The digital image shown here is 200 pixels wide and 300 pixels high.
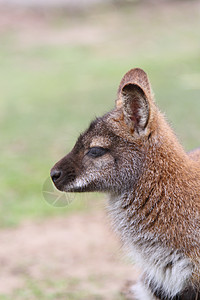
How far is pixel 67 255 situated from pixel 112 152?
256 cm

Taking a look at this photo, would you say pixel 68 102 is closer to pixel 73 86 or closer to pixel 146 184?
pixel 73 86

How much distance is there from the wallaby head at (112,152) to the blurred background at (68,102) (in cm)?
40

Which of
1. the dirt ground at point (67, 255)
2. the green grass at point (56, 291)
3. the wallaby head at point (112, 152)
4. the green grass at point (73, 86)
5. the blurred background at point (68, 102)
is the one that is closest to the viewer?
the wallaby head at point (112, 152)

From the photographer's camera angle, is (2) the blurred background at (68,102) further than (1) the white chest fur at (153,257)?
Yes

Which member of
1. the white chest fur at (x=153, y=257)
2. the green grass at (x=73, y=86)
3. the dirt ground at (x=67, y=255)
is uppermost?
the green grass at (x=73, y=86)

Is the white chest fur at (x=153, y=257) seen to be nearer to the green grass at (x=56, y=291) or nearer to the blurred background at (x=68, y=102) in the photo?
the blurred background at (x=68, y=102)

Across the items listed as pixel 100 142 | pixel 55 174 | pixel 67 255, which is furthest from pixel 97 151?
pixel 67 255

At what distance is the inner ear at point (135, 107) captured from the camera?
3893 millimetres

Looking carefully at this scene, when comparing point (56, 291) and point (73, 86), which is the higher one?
point (73, 86)

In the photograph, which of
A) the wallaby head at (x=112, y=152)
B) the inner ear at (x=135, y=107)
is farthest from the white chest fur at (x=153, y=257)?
the inner ear at (x=135, y=107)

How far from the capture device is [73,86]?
15.4 meters

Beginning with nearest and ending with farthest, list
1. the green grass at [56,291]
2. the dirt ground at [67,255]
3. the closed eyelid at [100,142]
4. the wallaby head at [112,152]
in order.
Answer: the wallaby head at [112,152] → the closed eyelid at [100,142] → the green grass at [56,291] → the dirt ground at [67,255]

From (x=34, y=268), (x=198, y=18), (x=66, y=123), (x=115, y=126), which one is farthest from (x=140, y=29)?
(x=115, y=126)

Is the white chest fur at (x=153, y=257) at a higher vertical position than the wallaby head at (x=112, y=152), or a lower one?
lower
